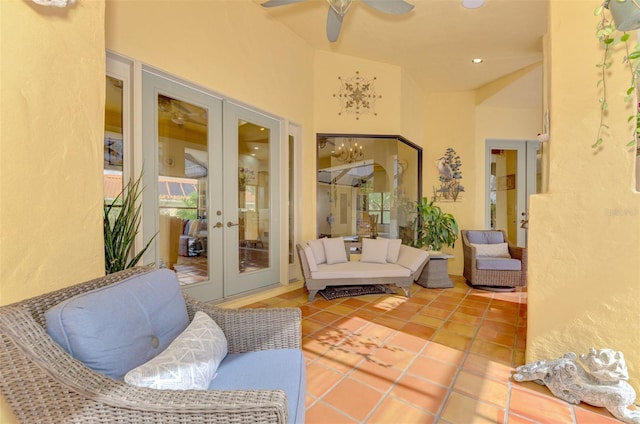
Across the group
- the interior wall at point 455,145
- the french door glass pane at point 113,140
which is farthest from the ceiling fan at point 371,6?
the interior wall at point 455,145

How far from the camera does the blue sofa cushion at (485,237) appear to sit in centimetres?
441

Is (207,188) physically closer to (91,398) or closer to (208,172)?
(208,172)

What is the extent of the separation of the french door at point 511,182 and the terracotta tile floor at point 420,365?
8.05ft

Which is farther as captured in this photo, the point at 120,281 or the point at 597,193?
the point at 597,193

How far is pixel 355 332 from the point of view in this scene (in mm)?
2555

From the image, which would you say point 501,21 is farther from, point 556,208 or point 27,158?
point 27,158

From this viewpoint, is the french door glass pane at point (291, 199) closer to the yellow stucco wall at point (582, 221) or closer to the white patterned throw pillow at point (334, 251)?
the white patterned throw pillow at point (334, 251)

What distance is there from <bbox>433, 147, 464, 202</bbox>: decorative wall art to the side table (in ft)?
5.06

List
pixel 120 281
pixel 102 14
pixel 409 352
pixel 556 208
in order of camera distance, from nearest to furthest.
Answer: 1. pixel 120 281
2. pixel 102 14
3. pixel 556 208
4. pixel 409 352

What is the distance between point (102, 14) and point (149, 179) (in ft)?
4.21

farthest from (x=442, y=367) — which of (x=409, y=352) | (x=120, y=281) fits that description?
(x=120, y=281)

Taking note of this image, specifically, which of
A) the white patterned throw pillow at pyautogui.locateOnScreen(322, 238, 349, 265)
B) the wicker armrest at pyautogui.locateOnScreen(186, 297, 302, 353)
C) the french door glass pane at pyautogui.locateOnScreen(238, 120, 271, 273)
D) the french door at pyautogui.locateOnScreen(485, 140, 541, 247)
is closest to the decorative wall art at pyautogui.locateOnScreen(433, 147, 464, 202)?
the french door at pyautogui.locateOnScreen(485, 140, 541, 247)

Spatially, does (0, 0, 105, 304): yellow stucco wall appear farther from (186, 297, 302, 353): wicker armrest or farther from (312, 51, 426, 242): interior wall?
(312, 51, 426, 242): interior wall

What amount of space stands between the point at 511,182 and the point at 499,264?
7.20ft
